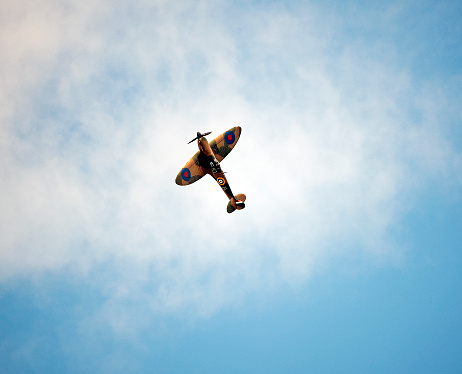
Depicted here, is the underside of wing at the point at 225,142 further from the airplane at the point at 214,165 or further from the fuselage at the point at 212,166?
the fuselage at the point at 212,166

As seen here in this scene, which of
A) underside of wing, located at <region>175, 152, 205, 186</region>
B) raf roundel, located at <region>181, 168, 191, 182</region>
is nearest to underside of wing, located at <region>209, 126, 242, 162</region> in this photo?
underside of wing, located at <region>175, 152, 205, 186</region>

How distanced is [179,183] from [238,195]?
26.1 ft

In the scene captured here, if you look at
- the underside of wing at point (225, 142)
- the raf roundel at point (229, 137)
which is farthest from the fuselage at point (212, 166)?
the raf roundel at point (229, 137)

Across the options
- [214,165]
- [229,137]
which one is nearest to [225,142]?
[229,137]

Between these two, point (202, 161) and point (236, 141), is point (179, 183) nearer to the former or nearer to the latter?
point (202, 161)

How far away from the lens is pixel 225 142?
165 ft

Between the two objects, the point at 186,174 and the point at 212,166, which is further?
the point at 186,174

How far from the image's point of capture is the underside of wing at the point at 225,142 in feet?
164

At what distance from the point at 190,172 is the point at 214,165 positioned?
131 inches

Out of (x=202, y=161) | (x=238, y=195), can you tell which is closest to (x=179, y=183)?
(x=202, y=161)

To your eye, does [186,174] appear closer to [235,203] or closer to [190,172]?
[190,172]

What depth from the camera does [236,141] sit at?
50.7 meters

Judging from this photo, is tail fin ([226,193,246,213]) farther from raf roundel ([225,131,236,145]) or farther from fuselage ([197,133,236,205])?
raf roundel ([225,131,236,145])

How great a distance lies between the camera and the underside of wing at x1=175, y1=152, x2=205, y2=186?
4856cm
